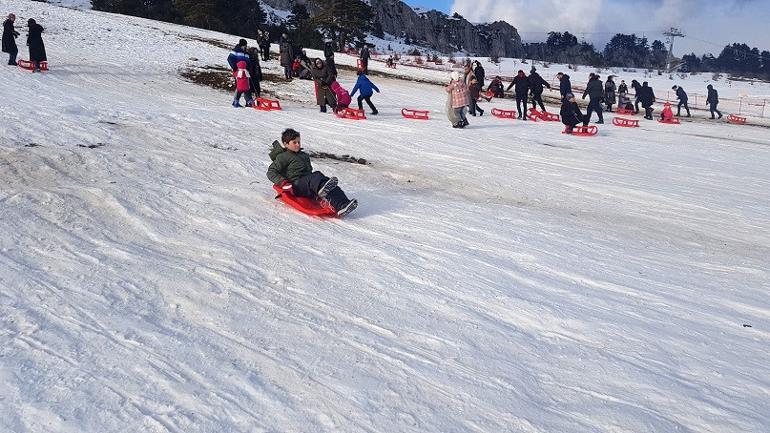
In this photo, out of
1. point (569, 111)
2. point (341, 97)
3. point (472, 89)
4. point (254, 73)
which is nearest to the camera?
point (341, 97)

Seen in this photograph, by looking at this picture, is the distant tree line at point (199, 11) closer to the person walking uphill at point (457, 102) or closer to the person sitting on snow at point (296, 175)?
the person walking uphill at point (457, 102)

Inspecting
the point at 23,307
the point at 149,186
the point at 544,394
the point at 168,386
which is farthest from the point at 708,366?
the point at 149,186

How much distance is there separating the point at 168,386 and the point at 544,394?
1.91 m

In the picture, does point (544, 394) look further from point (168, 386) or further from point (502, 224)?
point (502, 224)

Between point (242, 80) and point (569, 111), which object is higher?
point (242, 80)

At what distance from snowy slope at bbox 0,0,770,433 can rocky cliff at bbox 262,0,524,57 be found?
9019 cm

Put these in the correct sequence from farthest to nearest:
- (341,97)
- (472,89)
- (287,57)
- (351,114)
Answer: (287,57)
(472,89)
(341,97)
(351,114)

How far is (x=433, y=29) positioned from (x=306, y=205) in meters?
107

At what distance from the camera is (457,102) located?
46.1 feet

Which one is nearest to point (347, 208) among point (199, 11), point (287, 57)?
point (287, 57)

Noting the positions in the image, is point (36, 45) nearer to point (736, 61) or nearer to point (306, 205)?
point (306, 205)

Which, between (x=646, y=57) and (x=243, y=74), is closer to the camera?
(x=243, y=74)

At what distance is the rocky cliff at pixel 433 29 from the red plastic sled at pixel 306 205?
92.0m

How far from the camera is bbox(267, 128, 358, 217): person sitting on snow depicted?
20.4 feet
